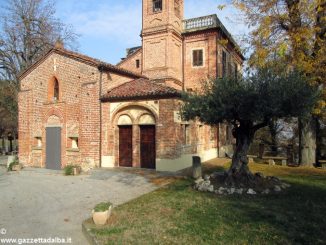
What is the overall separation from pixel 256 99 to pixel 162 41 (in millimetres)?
13764

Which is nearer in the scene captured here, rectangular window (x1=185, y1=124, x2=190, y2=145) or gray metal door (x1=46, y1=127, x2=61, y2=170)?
rectangular window (x1=185, y1=124, x2=190, y2=145)

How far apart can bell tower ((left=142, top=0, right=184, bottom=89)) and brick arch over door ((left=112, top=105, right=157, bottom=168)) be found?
19.4 ft

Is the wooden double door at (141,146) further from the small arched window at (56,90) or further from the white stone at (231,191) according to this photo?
the white stone at (231,191)

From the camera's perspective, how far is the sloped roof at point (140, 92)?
14633 mm

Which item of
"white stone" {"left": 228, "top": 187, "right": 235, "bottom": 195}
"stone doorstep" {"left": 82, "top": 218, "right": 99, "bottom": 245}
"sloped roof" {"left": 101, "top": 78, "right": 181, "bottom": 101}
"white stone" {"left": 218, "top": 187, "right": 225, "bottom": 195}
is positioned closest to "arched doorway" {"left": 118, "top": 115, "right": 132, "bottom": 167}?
"sloped roof" {"left": 101, "top": 78, "right": 181, "bottom": 101}

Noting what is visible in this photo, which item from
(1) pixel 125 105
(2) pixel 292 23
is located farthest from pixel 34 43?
(2) pixel 292 23

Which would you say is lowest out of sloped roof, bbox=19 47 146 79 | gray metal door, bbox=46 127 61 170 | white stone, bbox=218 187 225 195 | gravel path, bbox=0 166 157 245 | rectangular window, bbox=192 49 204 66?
gravel path, bbox=0 166 157 245

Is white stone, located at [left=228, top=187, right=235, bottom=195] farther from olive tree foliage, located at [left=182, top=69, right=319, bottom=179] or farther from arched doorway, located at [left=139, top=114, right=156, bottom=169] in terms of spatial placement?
arched doorway, located at [left=139, top=114, right=156, bottom=169]

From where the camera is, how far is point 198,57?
2206 cm

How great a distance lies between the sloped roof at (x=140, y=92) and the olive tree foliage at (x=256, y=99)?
4.63m

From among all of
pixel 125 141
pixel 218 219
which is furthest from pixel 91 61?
pixel 218 219

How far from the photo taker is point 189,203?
8.21 metres

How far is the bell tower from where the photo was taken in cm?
2103

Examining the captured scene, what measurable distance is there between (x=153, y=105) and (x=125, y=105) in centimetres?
178
